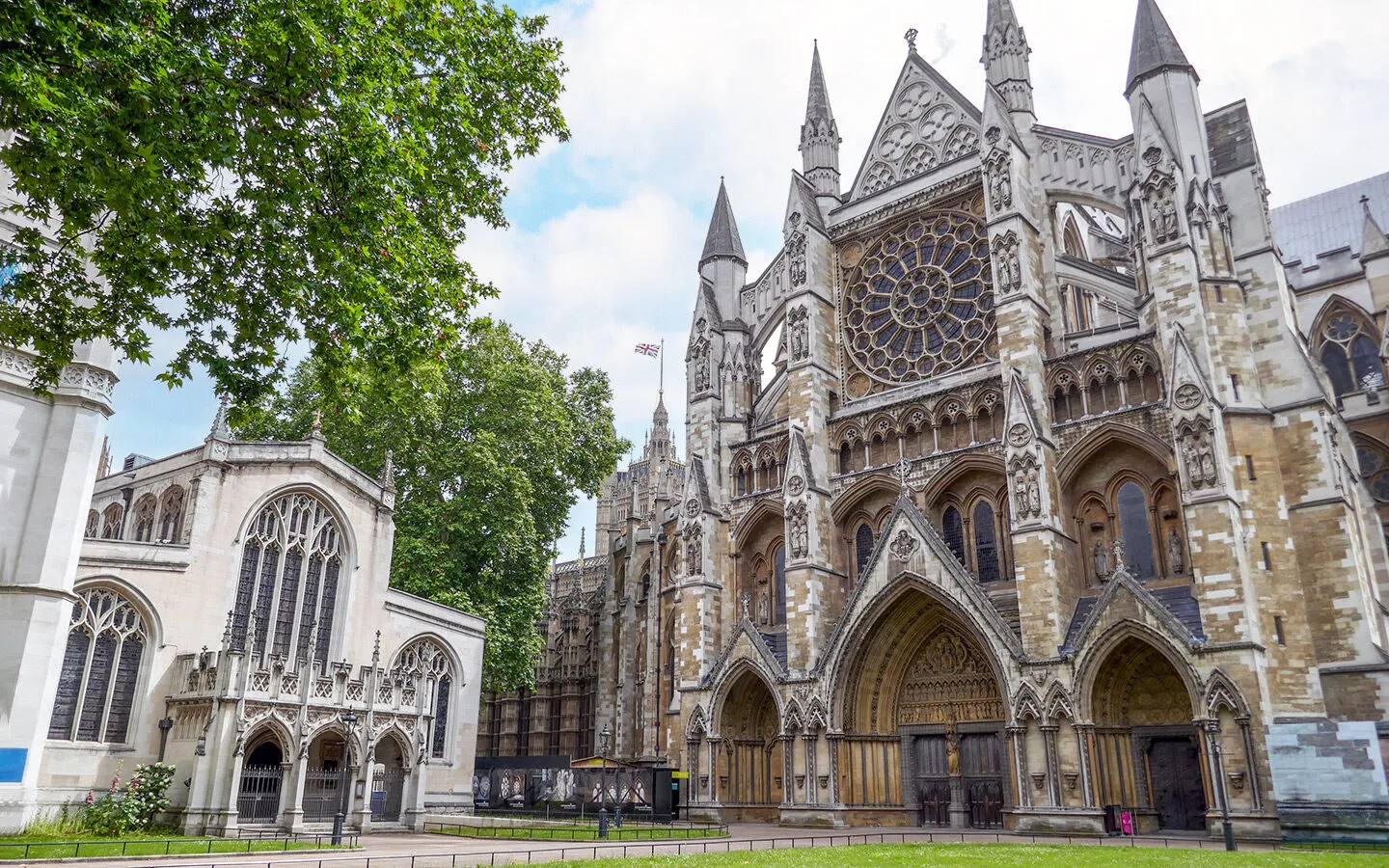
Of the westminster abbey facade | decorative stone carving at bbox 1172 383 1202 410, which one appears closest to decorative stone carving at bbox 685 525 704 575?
the westminster abbey facade

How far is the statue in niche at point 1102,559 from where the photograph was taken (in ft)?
82.6

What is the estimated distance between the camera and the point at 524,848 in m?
19.5

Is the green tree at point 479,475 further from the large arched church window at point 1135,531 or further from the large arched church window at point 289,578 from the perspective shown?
the large arched church window at point 1135,531

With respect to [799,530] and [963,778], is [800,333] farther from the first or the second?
[963,778]

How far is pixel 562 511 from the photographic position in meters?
37.8

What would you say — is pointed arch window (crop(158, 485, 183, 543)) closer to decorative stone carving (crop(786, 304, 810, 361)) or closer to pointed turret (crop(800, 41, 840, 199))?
decorative stone carving (crop(786, 304, 810, 361))

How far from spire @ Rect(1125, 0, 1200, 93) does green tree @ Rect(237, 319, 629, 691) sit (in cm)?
2282

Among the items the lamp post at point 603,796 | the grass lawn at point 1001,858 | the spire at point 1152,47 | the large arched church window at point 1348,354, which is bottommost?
the grass lawn at point 1001,858

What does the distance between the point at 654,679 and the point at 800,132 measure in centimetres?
2310

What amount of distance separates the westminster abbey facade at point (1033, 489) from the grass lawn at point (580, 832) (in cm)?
440

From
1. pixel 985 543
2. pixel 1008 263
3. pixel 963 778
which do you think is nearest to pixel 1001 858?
pixel 963 778

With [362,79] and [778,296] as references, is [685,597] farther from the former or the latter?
[362,79]

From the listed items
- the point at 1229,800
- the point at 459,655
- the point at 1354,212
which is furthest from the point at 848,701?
the point at 1354,212

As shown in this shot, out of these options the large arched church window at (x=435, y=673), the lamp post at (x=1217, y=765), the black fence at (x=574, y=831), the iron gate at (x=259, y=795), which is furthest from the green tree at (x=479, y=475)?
the lamp post at (x=1217, y=765)
